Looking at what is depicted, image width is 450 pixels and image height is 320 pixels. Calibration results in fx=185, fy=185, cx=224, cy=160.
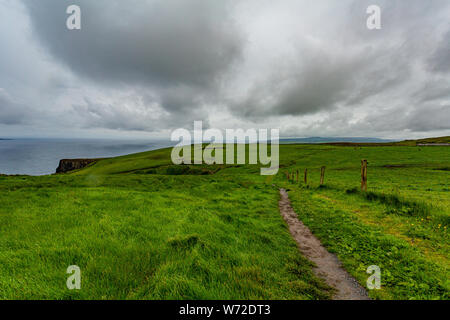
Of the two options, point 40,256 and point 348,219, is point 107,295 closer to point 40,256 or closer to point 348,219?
point 40,256

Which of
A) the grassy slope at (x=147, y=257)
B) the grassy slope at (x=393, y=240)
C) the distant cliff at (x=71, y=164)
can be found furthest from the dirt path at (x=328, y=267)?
the distant cliff at (x=71, y=164)

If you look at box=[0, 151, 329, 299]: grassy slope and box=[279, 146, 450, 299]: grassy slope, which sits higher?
box=[0, 151, 329, 299]: grassy slope

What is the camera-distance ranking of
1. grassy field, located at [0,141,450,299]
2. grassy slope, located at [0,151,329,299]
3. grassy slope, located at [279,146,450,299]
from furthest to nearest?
grassy slope, located at [279,146,450,299] → grassy field, located at [0,141,450,299] → grassy slope, located at [0,151,329,299]

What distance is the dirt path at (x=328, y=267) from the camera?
4684mm

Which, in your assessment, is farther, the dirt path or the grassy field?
the dirt path

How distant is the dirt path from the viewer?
15.4 feet

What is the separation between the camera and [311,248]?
7336 millimetres

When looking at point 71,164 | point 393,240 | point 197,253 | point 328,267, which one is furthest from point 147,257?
point 71,164

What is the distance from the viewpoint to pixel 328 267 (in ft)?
19.5

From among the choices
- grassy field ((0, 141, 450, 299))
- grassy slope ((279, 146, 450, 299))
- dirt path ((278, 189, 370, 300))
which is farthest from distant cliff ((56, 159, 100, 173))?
grassy slope ((279, 146, 450, 299))

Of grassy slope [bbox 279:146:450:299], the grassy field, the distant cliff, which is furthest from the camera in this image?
the distant cliff

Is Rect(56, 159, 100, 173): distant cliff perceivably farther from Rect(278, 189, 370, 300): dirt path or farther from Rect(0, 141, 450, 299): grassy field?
Rect(278, 189, 370, 300): dirt path

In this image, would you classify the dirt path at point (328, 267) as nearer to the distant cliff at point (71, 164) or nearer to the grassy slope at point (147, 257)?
the grassy slope at point (147, 257)
